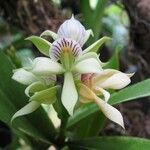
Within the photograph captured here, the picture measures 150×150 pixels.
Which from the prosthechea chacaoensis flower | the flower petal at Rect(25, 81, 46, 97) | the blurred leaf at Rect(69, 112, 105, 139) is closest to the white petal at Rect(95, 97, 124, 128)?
the prosthechea chacaoensis flower

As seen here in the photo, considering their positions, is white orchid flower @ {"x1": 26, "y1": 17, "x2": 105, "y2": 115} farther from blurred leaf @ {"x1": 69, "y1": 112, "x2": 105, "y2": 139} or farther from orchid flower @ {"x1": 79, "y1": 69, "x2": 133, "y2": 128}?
blurred leaf @ {"x1": 69, "y1": 112, "x2": 105, "y2": 139}

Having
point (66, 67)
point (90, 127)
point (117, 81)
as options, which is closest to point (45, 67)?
point (66, 67)

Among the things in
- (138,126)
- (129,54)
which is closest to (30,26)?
(129,54)

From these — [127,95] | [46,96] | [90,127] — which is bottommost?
[90,127]

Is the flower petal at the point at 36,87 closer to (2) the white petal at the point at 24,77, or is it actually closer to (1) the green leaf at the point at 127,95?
(2) the white petal at the point at 24,77

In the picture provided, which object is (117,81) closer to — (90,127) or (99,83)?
(99,83)

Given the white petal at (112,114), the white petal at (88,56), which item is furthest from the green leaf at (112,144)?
the white petal at (88,56)

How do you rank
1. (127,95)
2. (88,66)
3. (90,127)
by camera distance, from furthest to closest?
(90,127) → (127,95) → (88,66)
